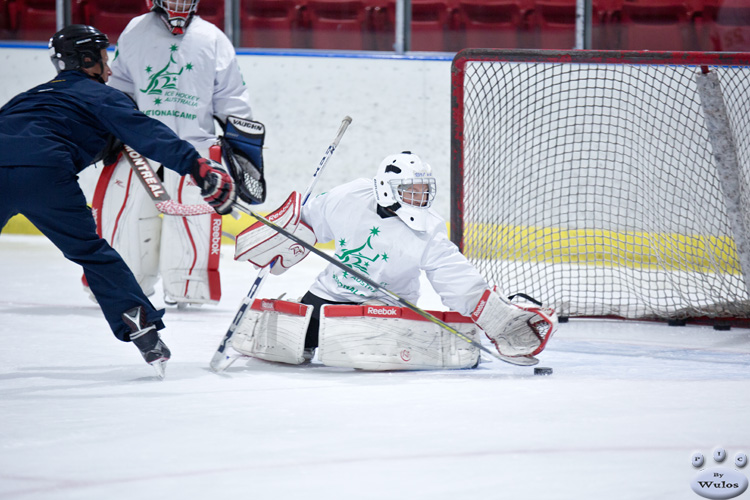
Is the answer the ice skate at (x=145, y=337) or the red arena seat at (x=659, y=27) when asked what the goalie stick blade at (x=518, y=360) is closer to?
the ice skate at (x=145, y=337)

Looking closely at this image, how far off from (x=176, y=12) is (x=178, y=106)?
1.31 feet

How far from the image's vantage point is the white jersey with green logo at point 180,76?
4309 mm

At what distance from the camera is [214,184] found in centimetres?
282

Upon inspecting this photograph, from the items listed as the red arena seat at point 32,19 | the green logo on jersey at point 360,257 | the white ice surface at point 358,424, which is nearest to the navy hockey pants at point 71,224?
the white ice surface at point 358,424

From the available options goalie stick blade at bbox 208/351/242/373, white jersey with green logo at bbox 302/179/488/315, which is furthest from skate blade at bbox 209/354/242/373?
white jersey with green logo at bbox 302/179/488/315

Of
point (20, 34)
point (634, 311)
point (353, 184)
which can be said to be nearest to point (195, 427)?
point (353, 184)

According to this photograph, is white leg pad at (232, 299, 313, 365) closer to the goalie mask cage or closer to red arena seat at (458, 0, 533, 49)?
the goalie mask cage

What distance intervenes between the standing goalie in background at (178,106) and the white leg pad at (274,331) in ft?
3.55

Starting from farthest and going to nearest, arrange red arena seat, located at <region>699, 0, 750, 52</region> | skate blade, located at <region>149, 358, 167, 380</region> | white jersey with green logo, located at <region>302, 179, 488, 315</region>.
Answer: red arena seat, located at <region>699, 0, 750, 52</region>
white jersey with green logo, located at <region>302, 179, 488, 315</region>
skate blade, located at <region>149, 358, 167, 380</region>

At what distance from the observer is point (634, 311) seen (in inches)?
169

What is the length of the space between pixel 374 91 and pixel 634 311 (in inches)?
98.3

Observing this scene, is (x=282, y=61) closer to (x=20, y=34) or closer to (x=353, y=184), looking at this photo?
(x=20, y=34)

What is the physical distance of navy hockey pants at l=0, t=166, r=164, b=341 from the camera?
2.80 m

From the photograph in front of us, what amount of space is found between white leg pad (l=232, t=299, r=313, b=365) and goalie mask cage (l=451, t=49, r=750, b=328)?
3.36 feet
